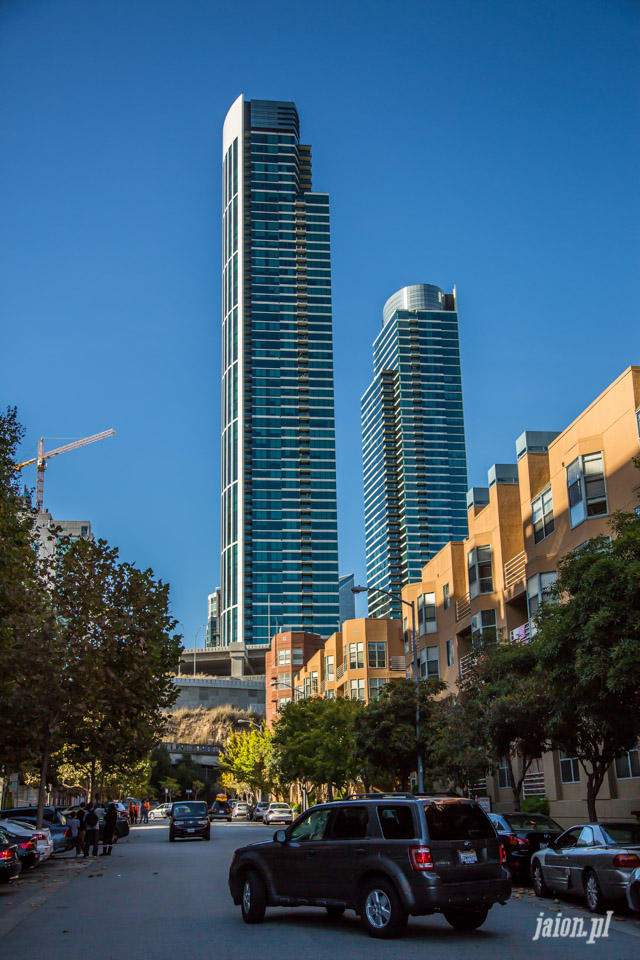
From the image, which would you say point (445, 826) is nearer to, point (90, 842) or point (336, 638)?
point (90, 842)

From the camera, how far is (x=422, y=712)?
4109cm

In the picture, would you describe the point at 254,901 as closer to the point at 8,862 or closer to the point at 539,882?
the point at 539,882

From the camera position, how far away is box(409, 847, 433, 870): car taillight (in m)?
11.3

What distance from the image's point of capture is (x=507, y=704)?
26.4 m

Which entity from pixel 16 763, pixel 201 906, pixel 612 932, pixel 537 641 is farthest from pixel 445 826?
pixel 16 763

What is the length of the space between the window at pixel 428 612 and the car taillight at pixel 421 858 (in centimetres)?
4282

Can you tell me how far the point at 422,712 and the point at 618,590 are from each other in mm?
24455

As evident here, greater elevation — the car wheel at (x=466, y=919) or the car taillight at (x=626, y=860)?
the car taillight at (x=626, y=860)

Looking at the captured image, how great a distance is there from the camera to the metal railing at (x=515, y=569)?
40225 millimetres

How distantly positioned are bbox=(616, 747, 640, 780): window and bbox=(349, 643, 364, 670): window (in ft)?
148

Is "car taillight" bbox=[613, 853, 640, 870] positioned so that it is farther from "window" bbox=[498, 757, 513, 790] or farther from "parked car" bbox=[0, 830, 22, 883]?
"window" bbox=[498, 757, 513, 790]

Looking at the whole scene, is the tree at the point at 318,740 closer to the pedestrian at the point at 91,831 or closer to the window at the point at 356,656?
the window at the point at 356,656

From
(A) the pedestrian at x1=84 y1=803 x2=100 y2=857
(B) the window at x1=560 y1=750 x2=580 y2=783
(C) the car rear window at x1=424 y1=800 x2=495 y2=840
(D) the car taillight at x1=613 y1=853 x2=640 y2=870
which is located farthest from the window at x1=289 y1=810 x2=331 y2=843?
(B) the window at x1=560 y1=750 x2=580 y2=783

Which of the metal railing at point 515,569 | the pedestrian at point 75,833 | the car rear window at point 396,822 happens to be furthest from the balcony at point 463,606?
the car rear window at point 396,822
